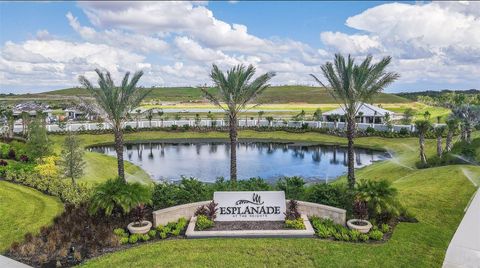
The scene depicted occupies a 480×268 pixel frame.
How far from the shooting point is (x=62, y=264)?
1336 centimetres

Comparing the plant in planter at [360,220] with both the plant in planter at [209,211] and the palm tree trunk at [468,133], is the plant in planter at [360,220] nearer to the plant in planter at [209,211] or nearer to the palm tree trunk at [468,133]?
the plant in planter at [209,211]

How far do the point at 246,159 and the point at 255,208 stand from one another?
2365 centimetres

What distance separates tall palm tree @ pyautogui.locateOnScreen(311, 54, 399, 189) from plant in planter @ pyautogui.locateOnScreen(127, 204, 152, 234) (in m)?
11.3

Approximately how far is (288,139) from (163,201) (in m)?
39.6

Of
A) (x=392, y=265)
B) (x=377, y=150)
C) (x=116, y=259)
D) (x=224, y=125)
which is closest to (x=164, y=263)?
(x=116, y=259)

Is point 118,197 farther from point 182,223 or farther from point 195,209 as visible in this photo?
point 195,209

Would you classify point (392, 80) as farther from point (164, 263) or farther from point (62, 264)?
point (62, 264)

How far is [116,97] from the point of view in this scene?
22422mm

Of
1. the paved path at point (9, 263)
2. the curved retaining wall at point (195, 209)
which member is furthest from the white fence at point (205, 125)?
the paved path at point (9, 263)

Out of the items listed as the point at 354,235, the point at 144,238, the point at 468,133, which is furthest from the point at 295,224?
the point at 468,133

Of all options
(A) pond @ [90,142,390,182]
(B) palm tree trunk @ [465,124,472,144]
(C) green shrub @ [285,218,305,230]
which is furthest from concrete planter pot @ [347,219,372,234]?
(B) palm tree trunk @ [465,124,472,144]

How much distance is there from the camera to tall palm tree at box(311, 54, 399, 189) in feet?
73.0

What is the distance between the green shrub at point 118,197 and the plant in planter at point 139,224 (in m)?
0.44

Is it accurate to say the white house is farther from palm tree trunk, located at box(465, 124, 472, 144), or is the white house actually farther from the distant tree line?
palm tree trunk, located at box(465, 124, 472, 144)
